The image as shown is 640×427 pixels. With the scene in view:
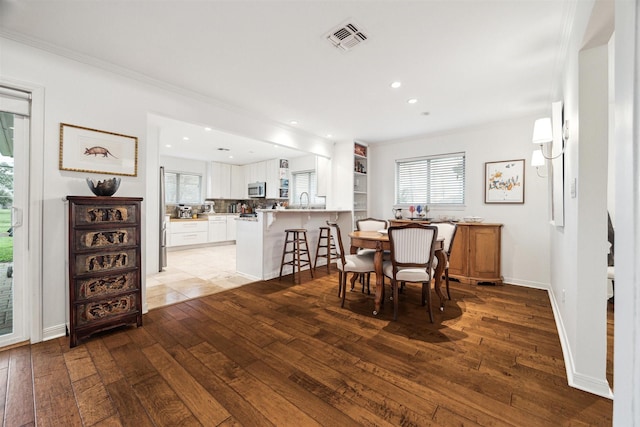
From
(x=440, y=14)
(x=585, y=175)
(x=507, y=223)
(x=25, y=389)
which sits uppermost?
(x=440, y=14)

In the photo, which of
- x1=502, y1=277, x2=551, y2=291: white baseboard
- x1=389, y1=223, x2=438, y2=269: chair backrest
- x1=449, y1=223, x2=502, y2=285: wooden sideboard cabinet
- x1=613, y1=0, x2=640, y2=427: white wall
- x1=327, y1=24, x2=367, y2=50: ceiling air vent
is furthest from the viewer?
x1=449, y1=223, x2=502, y2=285: wooden sideboard cabinet

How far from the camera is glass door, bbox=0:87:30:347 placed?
2.25 metres

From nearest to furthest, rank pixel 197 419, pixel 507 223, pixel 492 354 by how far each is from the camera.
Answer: pixel 197 419 → pixel 492 354 → pixel 507 223

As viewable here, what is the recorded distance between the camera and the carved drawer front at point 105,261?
2.27 meters

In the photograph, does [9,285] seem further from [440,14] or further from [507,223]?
[507,223]

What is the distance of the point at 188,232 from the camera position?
703 cm

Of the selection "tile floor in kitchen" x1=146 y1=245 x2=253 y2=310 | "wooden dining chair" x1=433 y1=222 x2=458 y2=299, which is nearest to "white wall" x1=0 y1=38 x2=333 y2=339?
"tile floor in kitchen" x1=146 y1=245 x2=253 y2=310

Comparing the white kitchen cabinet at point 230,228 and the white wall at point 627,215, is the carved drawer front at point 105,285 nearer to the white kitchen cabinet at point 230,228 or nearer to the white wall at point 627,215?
the white wall at point 627,215

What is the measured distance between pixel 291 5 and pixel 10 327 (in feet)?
11.3

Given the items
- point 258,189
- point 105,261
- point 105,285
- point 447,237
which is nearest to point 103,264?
point 105,261

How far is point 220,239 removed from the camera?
25.5 feet

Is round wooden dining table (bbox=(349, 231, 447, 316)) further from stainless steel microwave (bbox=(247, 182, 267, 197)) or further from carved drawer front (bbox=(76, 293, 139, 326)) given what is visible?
stainless steel microwave (bbox=(247, 182, 267, 197))

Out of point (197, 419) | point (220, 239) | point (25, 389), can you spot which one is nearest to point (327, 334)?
point (197, 419)

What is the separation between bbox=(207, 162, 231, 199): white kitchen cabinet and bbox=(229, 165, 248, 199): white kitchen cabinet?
0.42 feet
